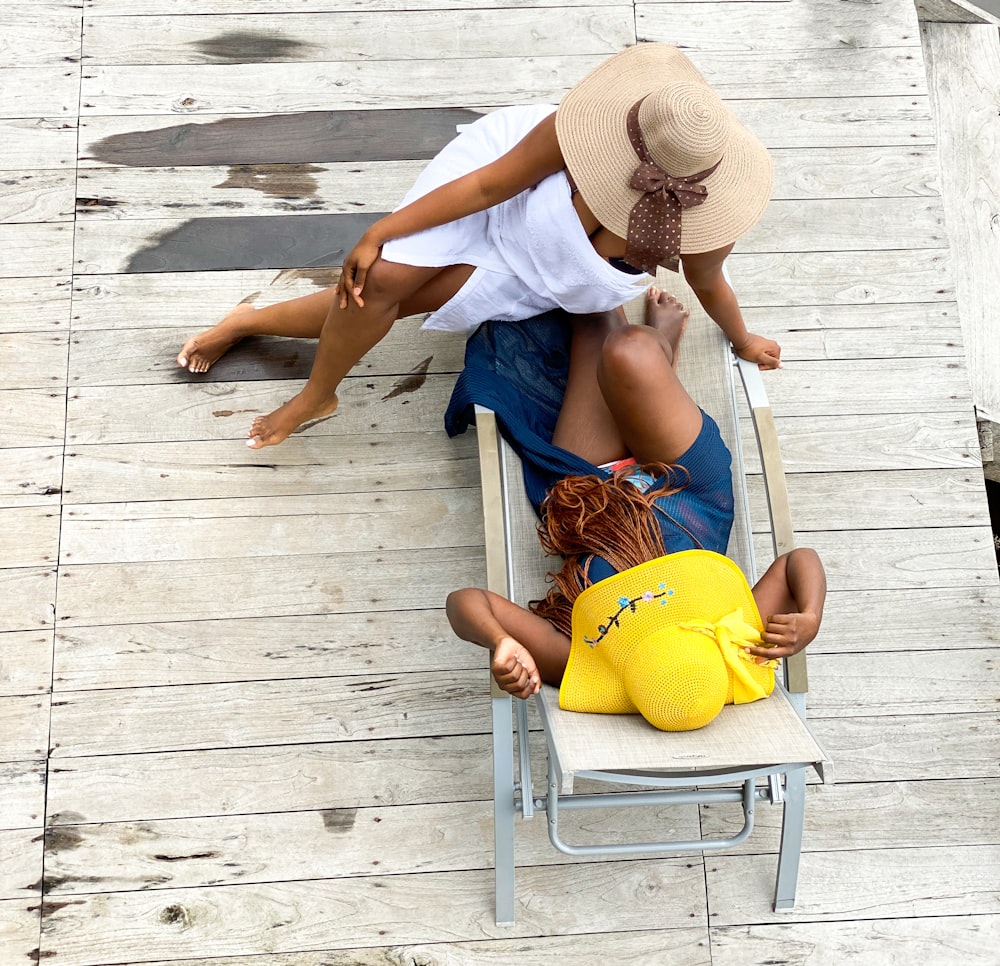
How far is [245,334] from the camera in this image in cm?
213

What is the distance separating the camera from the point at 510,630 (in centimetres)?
169

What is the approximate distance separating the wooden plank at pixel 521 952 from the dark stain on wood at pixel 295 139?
1656mm

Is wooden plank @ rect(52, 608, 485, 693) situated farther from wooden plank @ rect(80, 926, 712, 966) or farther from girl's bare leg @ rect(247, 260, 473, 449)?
wooden plank @ rect(80, 926, 712, 966)

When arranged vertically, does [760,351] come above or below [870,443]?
above

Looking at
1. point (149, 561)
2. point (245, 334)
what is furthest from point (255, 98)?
point (149, 561)

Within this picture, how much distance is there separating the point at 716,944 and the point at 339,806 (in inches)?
29.5

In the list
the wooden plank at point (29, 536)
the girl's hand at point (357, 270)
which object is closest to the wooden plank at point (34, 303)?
the wooden plank at point (29, 536)

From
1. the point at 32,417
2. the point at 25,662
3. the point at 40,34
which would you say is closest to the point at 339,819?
the point at 25,662

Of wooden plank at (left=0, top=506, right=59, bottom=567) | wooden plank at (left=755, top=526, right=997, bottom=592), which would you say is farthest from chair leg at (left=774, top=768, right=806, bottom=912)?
wooden plank at (left=0, top=506, right=59, bottom=567)

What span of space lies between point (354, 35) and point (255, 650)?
4.73 feet

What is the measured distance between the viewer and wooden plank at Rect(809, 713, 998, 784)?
200 cm

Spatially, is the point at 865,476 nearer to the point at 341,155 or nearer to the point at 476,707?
the point at 476,707

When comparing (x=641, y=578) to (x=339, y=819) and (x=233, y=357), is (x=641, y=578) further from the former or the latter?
(x=233, y=357)

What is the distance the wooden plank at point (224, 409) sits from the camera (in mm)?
2115
